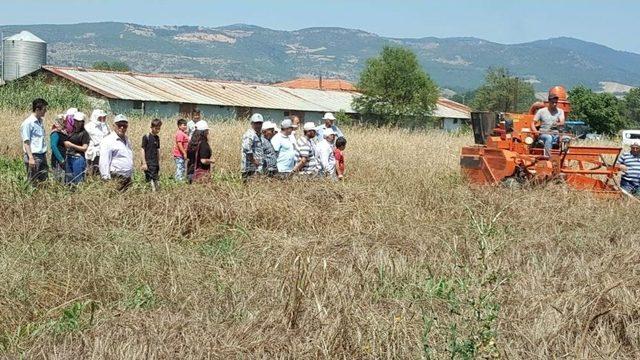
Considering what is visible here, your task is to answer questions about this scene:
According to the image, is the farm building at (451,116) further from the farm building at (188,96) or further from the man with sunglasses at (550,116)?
the man with sunglasses at (550,116)

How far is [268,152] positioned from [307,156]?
601 mm

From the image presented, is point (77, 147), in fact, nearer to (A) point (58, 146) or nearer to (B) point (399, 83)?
(A) point (58, 146)

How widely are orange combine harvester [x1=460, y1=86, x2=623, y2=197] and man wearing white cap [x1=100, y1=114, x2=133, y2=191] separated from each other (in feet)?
16.5

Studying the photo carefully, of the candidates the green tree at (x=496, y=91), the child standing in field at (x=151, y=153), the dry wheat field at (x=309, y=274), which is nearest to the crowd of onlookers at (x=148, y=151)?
the child standing in field at (x=151, y=153)

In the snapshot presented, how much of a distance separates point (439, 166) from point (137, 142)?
6.92 metres

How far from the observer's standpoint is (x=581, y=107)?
69375 millimetres

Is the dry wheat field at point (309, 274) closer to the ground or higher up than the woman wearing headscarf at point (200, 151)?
closer to the ground

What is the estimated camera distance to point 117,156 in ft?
37.3

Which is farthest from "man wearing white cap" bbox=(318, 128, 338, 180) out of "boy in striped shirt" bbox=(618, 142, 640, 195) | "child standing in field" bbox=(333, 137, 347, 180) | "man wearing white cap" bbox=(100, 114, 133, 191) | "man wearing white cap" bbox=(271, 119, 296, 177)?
"boy in striped shirt" bbox=(618, 142, 640, 195)

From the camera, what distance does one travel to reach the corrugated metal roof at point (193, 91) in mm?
44062

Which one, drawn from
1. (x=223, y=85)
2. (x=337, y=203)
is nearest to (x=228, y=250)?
(x=337, y=203)

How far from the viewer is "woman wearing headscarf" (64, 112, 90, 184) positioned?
12016mm

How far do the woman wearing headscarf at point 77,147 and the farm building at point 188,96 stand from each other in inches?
951

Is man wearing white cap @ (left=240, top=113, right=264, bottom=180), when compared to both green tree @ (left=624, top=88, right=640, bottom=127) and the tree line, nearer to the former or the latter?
the tree line
